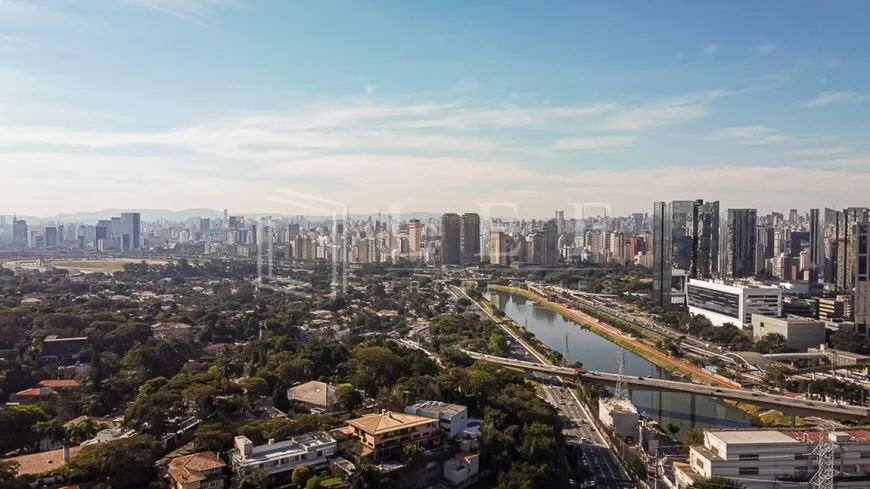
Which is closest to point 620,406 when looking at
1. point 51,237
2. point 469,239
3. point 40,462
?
point 40,462

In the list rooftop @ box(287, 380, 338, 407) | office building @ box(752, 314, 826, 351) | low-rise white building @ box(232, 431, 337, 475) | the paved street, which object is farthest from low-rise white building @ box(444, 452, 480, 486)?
office building @ box(752, 314, 826, 351)

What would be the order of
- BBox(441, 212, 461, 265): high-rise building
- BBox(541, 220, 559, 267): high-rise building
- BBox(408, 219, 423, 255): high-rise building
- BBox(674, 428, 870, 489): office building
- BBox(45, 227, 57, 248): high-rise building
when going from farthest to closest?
BBox(45, 227, 57, 248): high-rise building → BBox(541, 220, 559, 267): high-rise building → BBox(441, 212, 461, 265): high-rise building → BBox(408, 219, 423, 255): high-rise building → BBox(674, 428, 870, 489): office building

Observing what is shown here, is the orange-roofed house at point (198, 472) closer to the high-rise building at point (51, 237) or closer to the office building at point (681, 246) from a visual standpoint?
the office building at point (681, 246)

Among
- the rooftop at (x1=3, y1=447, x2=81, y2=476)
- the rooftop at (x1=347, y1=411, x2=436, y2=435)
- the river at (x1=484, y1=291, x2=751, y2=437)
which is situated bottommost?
the river at (x1=484, y1=291, x2=751, y2=437)

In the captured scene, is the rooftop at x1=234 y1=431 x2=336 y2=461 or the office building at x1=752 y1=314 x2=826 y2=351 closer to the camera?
the rooftop at x1=234 y1=431 x2=336 y2=461

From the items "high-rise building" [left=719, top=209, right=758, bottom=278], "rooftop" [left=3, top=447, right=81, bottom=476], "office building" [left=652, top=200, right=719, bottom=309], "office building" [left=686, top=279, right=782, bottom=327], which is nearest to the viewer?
"rooftop" [left=3, top=447, right=81, bottom=476]

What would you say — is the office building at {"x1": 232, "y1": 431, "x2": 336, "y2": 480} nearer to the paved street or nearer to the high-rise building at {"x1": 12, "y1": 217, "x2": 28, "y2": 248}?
the paved street
